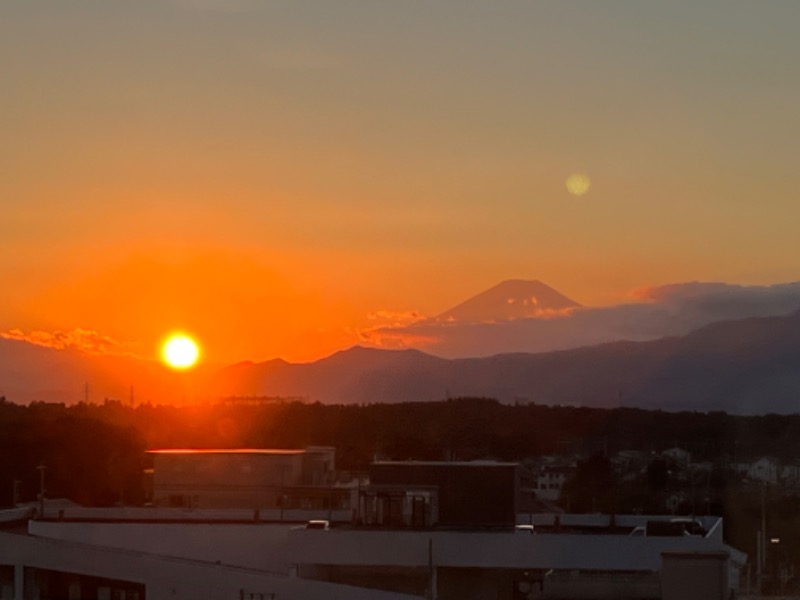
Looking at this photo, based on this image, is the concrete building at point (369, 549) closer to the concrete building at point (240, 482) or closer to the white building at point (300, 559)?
the white building at point (300, 559)

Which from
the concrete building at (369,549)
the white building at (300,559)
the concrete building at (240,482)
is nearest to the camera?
the white building at (300,559)

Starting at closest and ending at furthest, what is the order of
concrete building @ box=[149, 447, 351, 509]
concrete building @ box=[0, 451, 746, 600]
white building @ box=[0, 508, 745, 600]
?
1. white building @ box=[0, 508, 745, 600]
2. concrete building @ box=[0, 451, 746, 600]
3. concrete building @ box=[149, 447, 351, 509]

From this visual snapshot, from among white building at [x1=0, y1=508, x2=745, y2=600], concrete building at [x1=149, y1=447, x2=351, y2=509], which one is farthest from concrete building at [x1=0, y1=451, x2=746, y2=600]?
concrete building at [x1=149, y1=447, x2=351, y2=509]

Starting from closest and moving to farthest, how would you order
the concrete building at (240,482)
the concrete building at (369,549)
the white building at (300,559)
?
the white building at (300,559)
the concrete building at (369,549)
the concrete building at (240,482)

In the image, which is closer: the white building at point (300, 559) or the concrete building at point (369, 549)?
the white building at point (300, 559)

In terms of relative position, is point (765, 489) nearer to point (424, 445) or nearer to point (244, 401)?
point (424, 445)

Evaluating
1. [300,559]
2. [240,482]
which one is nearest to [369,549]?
[300,559]

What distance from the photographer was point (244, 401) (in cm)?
12656

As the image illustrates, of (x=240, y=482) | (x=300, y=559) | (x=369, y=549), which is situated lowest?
(x=300, y=559)

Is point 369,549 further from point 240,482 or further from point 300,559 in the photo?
point 240,482

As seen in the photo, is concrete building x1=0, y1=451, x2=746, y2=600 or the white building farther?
concrete building x1=0, y1=451, x2=746, y2=600

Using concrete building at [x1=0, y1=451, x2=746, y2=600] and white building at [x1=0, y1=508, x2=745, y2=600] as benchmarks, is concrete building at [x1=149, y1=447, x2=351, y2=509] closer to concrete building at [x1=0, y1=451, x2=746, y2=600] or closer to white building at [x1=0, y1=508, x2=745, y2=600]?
concrete building at [x1=0, y1=451, x2=746, y2=600]


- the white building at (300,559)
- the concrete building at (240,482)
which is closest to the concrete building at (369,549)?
the white building at (300,559)

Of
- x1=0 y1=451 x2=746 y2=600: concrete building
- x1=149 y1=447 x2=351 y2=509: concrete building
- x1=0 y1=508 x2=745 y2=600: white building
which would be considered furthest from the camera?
x1=149 y1=447 x2=351 y2=509: concrete building
